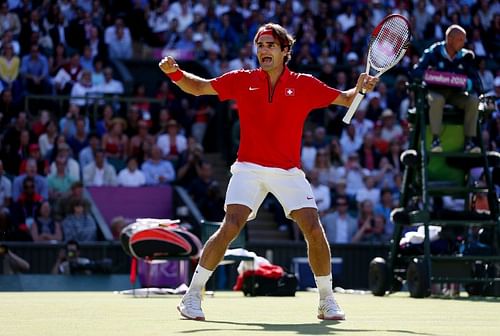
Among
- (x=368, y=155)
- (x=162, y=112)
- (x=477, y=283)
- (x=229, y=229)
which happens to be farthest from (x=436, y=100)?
(x=162, y=112)

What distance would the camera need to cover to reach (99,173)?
21.1 meters

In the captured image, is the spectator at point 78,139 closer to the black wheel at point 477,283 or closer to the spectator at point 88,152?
the spectator at point 88,152

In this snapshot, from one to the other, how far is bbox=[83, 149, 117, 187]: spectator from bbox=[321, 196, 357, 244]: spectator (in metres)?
3.55

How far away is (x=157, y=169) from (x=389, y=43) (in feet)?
36.9

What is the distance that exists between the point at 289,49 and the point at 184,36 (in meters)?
15.2

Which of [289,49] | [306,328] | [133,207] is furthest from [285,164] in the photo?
[133,207]

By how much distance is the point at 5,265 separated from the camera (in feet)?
57.8

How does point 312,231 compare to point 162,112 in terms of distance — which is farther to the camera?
point 162,112

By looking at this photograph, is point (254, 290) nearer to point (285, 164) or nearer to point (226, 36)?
point (285, 164)

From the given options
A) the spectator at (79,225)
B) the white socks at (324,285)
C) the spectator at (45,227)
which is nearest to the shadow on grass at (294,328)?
the white socks at (324,285)

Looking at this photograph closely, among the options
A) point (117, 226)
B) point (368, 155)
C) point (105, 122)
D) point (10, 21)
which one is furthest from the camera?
point (368, 155)

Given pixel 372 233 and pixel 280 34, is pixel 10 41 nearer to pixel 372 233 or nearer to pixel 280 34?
pixel 372 233

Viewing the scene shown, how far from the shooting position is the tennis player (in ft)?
31.2

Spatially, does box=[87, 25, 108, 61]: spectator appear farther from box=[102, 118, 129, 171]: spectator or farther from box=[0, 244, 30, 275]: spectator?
box=[0, 244, 30, 275]: spectator
